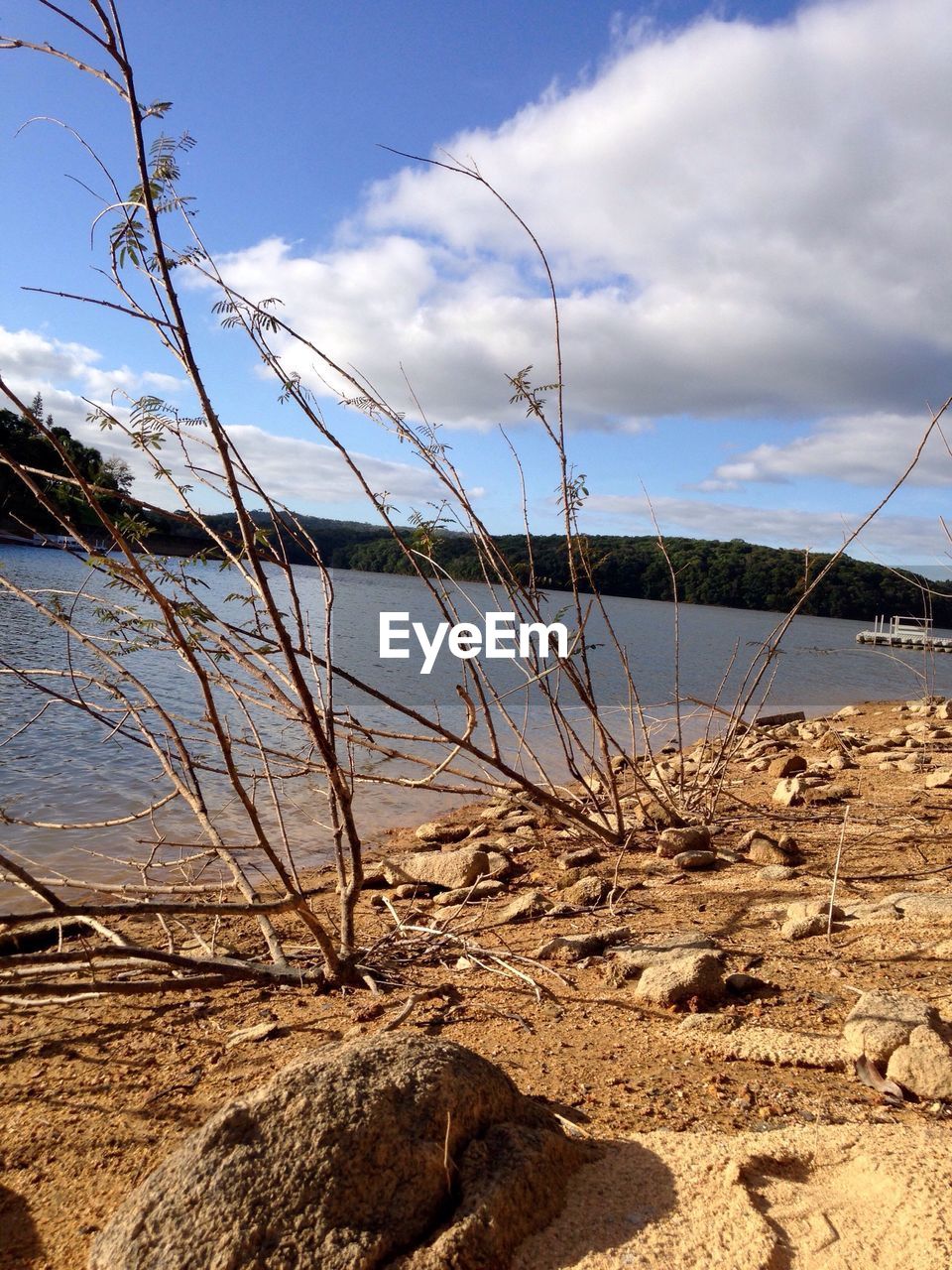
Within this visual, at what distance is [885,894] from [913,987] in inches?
46.4

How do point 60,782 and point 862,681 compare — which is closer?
point 60,782

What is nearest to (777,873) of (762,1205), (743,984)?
(743,984)

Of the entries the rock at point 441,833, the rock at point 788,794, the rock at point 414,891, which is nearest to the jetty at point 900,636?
the rock at point 788,794

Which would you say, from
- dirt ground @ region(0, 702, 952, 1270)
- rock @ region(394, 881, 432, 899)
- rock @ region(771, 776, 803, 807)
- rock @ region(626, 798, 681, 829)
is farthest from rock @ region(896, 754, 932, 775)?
rock @ region(394, 881, 432, 899)

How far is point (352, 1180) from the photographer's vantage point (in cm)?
159

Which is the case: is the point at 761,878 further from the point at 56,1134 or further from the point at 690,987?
the point at 56,1134

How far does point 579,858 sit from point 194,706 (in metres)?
7.97

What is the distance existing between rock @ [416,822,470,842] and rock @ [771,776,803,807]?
239 centimetres

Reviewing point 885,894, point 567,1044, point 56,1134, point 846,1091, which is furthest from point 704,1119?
point 885,894

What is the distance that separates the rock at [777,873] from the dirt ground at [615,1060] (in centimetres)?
4

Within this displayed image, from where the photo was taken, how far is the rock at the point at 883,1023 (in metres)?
2.23

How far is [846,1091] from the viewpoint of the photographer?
7.04 ft

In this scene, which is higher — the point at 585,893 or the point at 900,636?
the point at 900,636

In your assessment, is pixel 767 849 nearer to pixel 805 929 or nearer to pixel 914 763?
pixel 805 929
